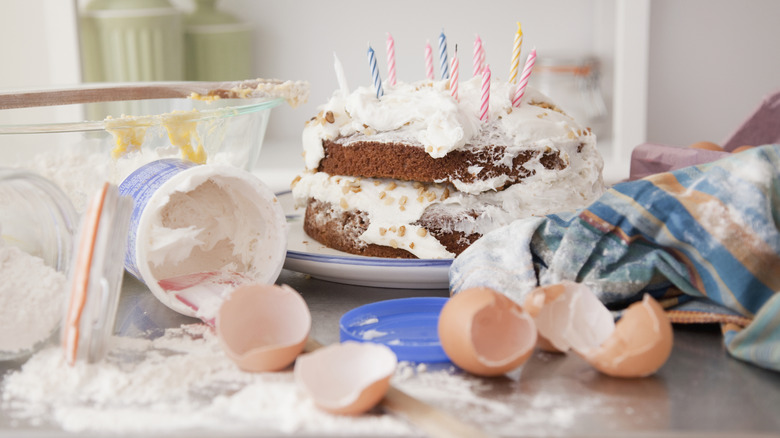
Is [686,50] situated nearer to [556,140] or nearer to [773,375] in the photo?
[556,140]

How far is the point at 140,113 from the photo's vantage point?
132 cm

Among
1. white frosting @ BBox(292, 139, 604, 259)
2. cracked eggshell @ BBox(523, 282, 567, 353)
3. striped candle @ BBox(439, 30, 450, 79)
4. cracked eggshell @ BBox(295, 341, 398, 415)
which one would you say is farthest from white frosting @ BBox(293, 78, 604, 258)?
cracked eggshell @ BBox(295, 341, 398, 415)

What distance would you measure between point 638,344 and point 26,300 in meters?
0.59

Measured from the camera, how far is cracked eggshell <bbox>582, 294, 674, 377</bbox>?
0.68m

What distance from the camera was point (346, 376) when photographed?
0.67 meters

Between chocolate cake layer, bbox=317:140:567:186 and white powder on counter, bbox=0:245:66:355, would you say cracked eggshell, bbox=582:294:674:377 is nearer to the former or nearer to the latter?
chocolate cake layer, bbox=317:140:567:186

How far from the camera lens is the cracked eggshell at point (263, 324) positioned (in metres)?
0.72

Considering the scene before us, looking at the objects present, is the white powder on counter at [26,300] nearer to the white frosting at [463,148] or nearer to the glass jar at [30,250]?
the glass jar at [30,250]

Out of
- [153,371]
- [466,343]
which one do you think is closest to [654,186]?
[466,343]

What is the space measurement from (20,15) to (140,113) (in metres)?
1.15

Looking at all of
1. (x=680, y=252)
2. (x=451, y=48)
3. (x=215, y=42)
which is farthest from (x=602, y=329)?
(x=451, y=48)

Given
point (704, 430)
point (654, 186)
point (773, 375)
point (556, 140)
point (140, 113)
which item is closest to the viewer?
point (704, 430)

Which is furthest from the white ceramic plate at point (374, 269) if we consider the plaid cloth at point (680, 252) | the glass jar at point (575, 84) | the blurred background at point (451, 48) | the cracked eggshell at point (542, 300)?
the glass jar at point (575, 84)

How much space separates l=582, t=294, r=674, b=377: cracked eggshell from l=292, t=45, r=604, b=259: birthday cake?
0.35 meters
